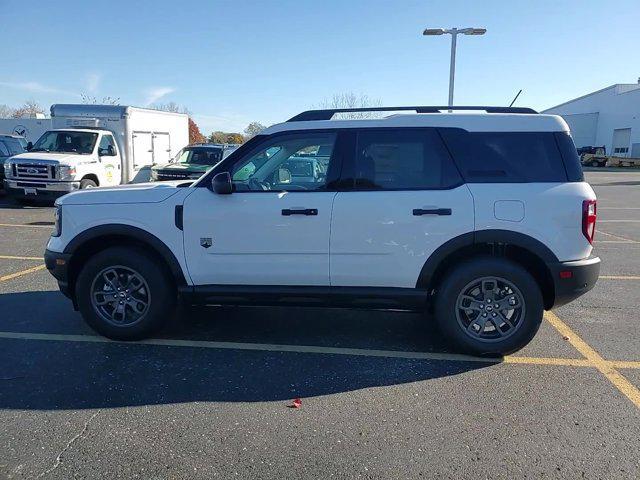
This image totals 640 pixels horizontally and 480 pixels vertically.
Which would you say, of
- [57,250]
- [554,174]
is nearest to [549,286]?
[554,174]

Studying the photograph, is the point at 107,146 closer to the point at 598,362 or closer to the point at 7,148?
the point at 7,148

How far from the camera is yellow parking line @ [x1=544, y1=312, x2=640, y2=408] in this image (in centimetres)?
344

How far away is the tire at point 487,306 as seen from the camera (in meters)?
3.89

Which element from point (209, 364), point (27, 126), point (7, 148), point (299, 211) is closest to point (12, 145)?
point (7, 148)

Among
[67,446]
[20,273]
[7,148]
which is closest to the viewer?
[67,446]

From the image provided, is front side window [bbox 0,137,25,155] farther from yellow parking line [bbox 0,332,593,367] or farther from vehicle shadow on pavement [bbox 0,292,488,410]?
yellow parking line [bbox 0,332,593,367]

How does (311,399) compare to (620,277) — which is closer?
(311,399)

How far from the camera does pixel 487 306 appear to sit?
13.2 feet

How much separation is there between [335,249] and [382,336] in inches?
43.4

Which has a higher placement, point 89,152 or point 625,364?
point 89,152

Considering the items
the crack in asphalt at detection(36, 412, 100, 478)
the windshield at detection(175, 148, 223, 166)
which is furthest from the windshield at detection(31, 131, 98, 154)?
the crack in asphalt at detection(36, 412, 100, 478)

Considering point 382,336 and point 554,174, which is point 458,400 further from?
point 554,174

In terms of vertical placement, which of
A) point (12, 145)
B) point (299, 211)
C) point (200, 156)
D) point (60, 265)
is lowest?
point (60, 265)

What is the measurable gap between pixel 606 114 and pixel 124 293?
7068 cm
